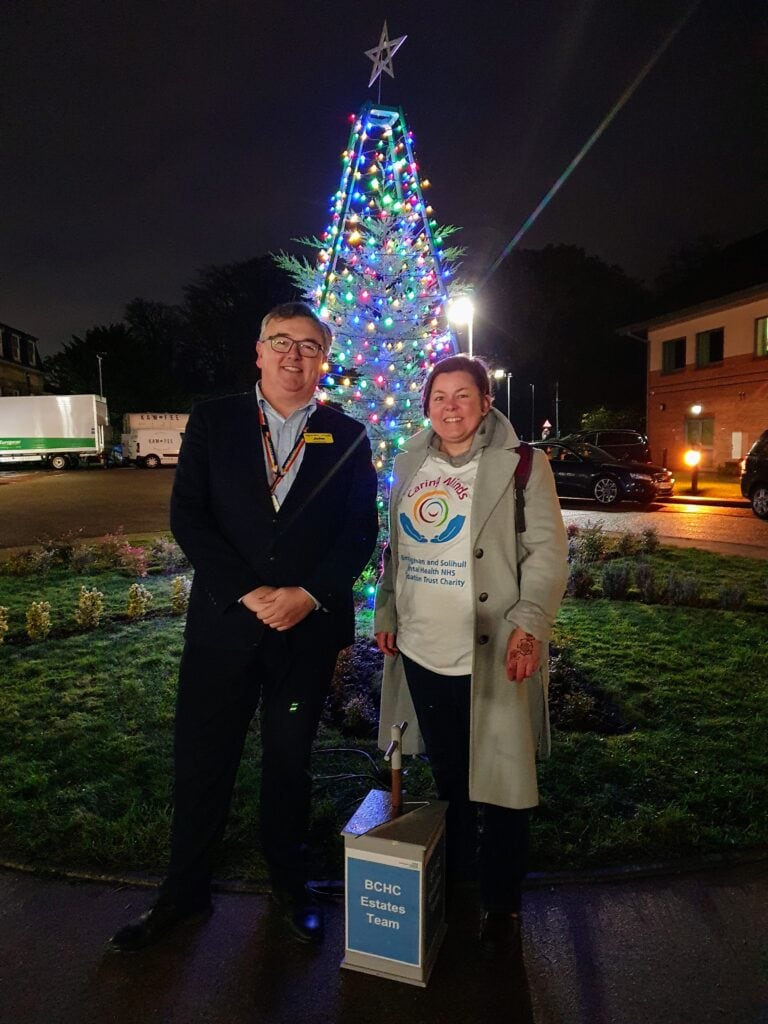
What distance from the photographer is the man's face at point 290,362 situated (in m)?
2.53

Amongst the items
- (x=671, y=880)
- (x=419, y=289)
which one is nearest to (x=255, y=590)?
(x=671, y=880)

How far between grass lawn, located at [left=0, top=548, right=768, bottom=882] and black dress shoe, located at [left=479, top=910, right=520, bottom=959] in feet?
1.71

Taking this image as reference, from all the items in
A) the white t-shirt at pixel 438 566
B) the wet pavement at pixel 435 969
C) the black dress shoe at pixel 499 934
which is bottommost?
the wet pavement at pixel 435 969

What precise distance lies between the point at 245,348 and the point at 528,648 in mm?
58179

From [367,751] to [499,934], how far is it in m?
1.68

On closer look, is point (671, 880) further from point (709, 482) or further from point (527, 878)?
point (709, 482)

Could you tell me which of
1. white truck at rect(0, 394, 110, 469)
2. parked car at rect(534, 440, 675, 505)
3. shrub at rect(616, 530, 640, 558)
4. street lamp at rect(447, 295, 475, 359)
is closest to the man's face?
street lamp at rect(447, 295, 475, 359)

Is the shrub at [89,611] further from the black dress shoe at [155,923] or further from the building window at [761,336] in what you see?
the building window at [761,336]

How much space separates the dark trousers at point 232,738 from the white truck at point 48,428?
124 feet

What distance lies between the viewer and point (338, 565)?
2484mm

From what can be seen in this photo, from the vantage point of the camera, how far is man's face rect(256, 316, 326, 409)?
2.53m

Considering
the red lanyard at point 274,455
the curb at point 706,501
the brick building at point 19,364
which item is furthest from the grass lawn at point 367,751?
the brick building at point 19,364

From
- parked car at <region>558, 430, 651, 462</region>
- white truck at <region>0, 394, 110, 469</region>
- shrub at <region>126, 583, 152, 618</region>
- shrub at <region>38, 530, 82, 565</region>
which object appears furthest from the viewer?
white truck at <region>0, 394, 110, 469</region>

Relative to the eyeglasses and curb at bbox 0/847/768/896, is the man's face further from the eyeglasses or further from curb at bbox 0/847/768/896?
curb at bbox 0/847/768/896
